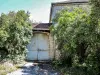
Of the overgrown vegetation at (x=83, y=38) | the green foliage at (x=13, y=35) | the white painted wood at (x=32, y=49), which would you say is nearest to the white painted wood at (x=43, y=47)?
the white painted wood at (x=32, y=49)

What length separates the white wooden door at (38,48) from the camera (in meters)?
22.4

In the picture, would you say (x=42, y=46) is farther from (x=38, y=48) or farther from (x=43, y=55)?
(x=43, y=55)

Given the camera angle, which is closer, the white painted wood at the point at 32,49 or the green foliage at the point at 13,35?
the green foliage at the point at 13,35

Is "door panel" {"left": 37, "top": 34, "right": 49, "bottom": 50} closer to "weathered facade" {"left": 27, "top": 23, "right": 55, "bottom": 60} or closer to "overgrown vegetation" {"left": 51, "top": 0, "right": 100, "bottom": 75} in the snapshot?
"weathered facade" {"left": 27, "top": 23, "right": 55, "bottom": 60}

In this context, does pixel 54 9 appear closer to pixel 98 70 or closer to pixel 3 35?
pixel 3 35

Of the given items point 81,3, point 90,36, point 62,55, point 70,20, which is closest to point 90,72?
point 90,36

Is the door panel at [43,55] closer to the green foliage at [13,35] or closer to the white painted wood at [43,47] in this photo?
the white painted wood at [43,47]

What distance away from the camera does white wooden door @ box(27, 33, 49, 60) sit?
881 inches

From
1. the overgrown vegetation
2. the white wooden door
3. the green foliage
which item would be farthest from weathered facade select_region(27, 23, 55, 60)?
the overgrown vegetation

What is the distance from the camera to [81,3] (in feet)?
76.6

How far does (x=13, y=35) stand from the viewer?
18812 millimetres

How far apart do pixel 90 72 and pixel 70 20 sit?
210 inches

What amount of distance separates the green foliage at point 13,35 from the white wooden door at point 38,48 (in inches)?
89.8

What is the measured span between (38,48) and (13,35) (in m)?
4.63
